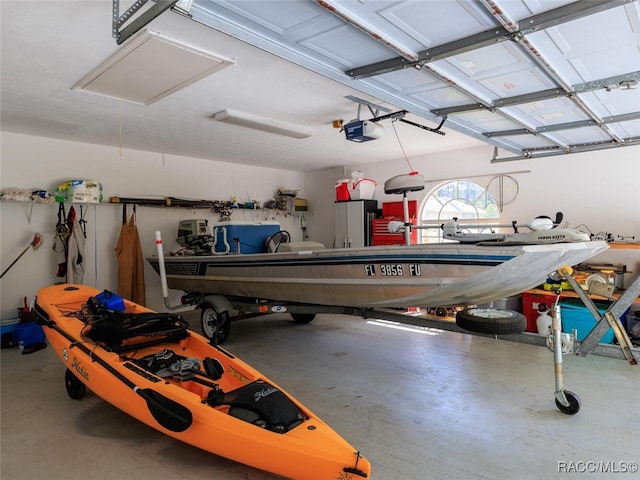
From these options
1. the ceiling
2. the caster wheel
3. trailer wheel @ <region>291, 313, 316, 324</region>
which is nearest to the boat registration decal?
the ceiling

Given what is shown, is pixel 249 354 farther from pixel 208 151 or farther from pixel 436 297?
pixel 208 151

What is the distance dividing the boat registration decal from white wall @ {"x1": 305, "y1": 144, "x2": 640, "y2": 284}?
586 cm

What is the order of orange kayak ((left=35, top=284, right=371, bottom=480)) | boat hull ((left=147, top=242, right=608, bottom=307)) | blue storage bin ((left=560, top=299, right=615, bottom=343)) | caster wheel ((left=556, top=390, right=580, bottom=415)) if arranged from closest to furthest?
orange kayak ((left=35, top=284, right=371, bottom=480)), boat hull ((left=147, top=242, right=608, bottom=307)), caster wheel ((left=556, top=390, right=580, bottom=415)), blue storage bin ((left=560, top=299, right=615, bottom=343))

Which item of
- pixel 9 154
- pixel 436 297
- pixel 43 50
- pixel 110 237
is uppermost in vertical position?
pixel 43 50

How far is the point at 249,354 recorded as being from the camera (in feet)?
14.3

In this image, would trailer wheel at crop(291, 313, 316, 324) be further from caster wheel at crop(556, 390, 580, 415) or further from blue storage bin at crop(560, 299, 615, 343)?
caster wheel at crop(556, 390, 580, 415)

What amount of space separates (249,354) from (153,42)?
326 centimetres

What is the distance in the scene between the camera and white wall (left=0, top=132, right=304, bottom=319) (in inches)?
204

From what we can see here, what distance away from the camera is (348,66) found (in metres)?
2.72

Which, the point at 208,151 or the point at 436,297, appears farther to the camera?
the point at 208,151

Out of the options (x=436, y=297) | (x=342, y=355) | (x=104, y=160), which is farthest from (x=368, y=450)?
(x=104, y=160)

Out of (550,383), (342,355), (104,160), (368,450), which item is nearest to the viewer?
(368,450)

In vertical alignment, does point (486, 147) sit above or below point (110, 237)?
above

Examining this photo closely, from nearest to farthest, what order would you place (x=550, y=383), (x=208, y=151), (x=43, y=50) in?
1. (x=43, y=50)
2. (x=550, y=383)
3. (x=208, y=151)
